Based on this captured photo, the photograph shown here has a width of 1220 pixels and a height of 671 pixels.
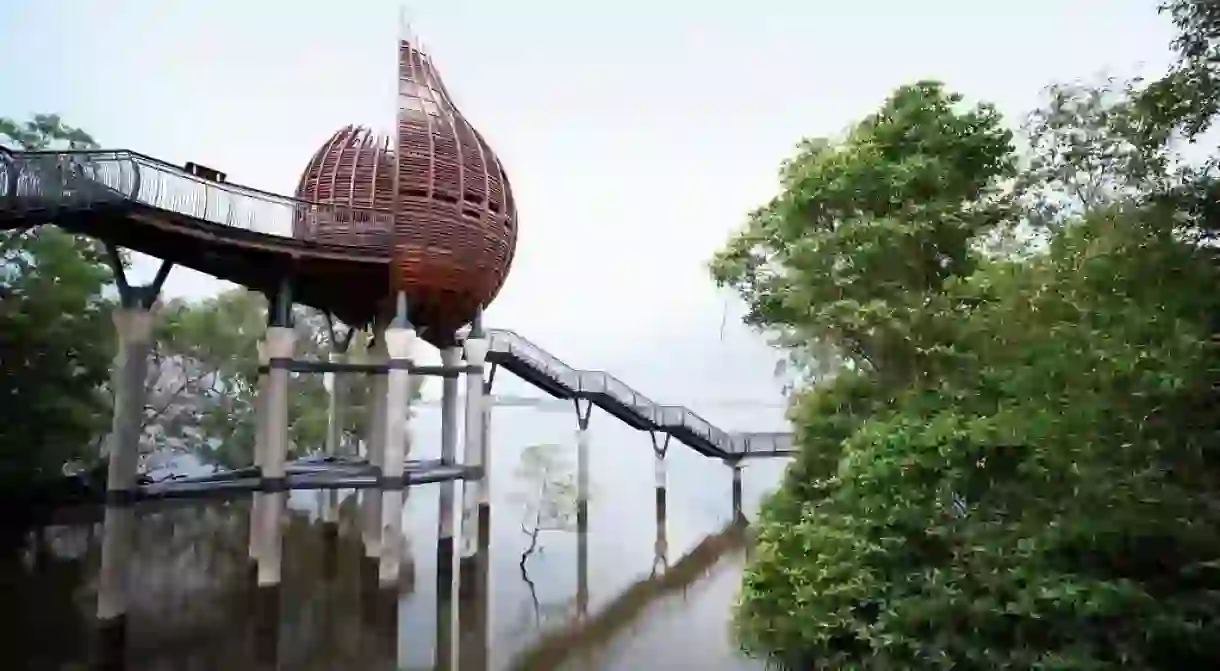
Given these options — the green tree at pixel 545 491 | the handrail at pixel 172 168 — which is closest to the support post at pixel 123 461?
the handrail at pixel 172 168

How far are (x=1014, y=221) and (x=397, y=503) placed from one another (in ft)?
30.4

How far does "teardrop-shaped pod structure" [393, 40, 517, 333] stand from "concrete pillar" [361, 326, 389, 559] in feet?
6.87

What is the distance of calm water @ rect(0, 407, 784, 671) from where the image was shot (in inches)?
400

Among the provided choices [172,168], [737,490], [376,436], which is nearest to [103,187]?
[172,168]

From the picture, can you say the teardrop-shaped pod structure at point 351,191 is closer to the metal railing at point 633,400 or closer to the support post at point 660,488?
the metal railing at point 633,400

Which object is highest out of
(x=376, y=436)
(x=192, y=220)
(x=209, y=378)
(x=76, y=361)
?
(x=192, y=220)

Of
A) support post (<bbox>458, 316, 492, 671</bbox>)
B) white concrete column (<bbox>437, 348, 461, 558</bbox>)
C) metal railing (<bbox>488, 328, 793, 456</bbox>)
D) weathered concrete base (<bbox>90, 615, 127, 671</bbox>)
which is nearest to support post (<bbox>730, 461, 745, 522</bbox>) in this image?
metal railing (<bbox>488, 328, 793, 456</bbox>)

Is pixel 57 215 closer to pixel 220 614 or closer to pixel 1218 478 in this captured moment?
pixel 220 614

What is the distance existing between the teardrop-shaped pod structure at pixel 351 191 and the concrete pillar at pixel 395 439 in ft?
5.26

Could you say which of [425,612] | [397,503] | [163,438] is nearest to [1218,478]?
[397,503]

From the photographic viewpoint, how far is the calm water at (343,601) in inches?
400

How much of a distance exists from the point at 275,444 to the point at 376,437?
3.82 meters

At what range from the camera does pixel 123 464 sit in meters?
9.73

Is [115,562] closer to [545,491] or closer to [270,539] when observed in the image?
[270,539]
